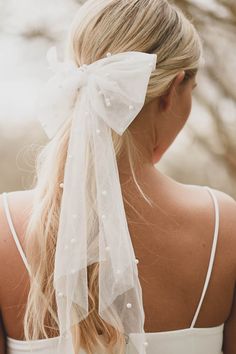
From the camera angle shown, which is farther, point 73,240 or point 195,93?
point 195,93

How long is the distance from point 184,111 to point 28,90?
6.57 feet

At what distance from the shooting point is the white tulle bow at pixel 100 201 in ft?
4.04

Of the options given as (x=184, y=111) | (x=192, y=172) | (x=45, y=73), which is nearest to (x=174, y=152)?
(x=192, y=172)

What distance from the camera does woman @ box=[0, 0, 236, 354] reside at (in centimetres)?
126

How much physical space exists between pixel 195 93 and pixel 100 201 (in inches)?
93.4

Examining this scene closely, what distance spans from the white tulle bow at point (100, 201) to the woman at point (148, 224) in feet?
0.11

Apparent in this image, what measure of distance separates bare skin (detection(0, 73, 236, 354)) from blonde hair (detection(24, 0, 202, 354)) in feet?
0.10

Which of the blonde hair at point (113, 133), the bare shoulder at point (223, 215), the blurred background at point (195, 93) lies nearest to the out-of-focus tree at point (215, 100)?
the blurred background at point (195, 93)

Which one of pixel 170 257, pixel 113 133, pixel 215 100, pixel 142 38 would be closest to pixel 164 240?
pixel 170 257

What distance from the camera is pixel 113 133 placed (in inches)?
50.2

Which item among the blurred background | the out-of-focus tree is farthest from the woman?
the out-of-focus tree

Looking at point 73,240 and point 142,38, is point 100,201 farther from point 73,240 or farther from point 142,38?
point 142,38

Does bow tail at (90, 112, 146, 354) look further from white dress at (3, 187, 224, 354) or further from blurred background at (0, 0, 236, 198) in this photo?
blurred background at (0, 0, 236, 198)

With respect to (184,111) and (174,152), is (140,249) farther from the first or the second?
(174,152)
